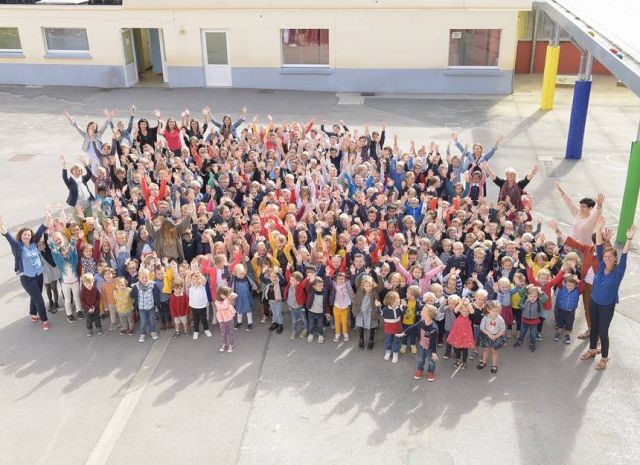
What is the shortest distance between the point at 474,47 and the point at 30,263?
1667cm

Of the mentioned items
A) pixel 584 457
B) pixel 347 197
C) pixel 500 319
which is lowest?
pixel 584 457

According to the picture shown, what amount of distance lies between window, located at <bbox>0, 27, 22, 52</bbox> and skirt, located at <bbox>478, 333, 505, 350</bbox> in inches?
851

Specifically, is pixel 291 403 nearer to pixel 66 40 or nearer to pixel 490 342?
pixel 490 342

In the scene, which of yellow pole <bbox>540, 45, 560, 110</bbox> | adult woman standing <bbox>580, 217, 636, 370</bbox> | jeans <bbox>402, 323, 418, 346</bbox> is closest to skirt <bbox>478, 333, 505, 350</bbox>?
jeans <bbox>402, 323, 418, 346</bbox>

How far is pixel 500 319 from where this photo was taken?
8000 mm

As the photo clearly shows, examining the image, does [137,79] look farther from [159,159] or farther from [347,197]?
[347,197]

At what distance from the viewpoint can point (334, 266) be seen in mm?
8773

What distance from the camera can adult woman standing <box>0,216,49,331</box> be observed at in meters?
8.89

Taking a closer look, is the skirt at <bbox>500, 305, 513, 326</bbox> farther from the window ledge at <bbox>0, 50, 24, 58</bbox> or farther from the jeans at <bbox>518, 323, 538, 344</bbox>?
the window ledge at <bbox>0, 50, 24, 58</bbox>

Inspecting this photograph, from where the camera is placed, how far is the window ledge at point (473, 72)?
21.0 metres

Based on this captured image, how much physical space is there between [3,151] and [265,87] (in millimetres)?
9142

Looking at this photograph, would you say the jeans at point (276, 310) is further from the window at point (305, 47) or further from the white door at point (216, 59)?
the white door at point (216, 59)

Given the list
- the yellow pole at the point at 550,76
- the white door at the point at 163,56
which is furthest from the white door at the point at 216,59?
the yellow pole at the point at 550,76

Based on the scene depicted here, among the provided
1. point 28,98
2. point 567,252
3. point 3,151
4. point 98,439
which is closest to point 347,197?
point 567,252
